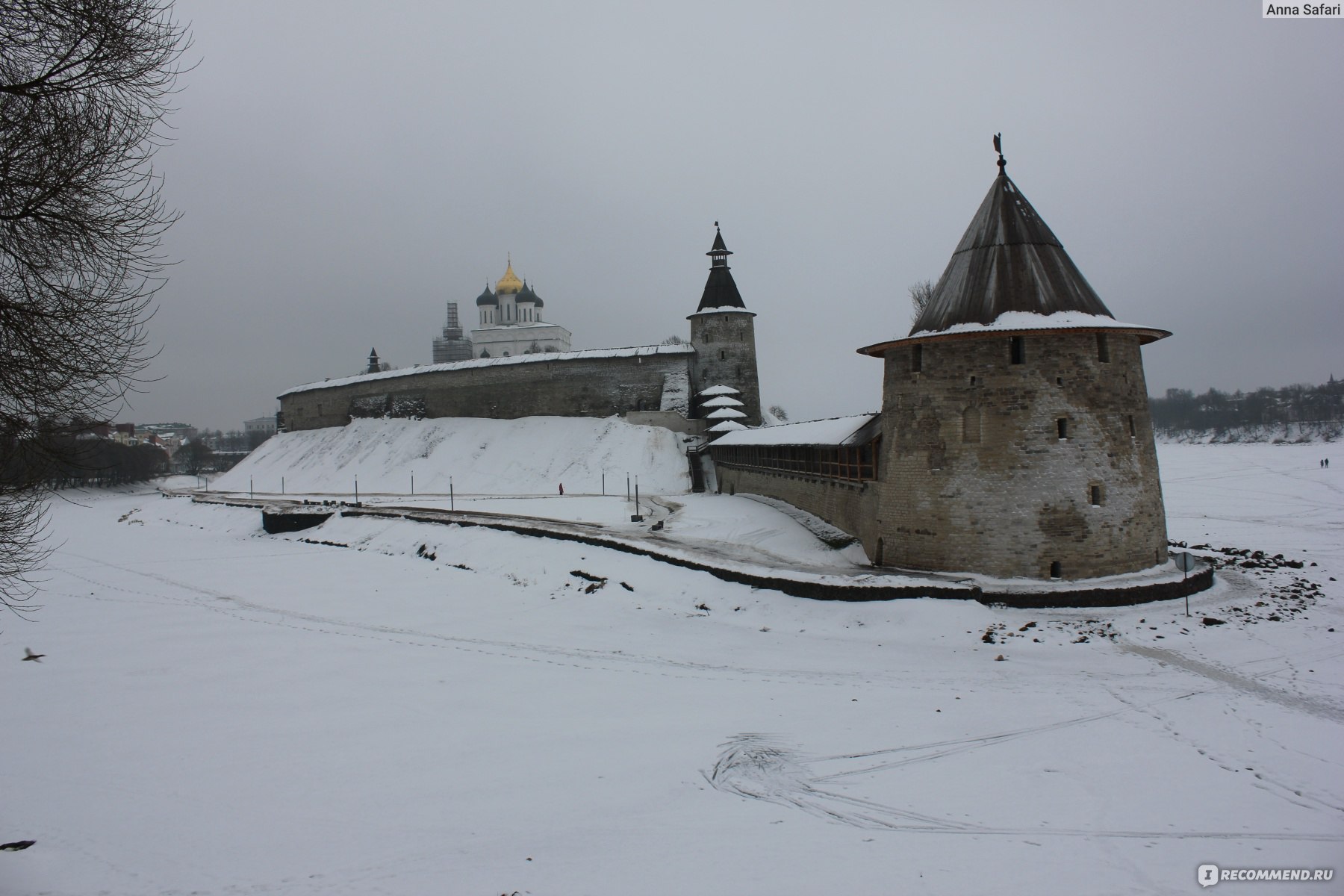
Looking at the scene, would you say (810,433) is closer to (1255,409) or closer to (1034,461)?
(1034,461)

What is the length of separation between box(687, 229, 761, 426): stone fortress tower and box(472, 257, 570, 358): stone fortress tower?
2928 cm

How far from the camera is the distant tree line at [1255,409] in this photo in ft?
260

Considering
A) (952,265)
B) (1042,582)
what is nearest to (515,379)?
(952,265)

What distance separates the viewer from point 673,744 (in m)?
8.05

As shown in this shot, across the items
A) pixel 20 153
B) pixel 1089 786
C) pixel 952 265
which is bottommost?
pixel 1089 786

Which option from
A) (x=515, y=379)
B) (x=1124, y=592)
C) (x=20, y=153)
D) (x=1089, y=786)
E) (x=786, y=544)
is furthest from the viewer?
(x=515, y=379)

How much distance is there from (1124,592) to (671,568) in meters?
7.75

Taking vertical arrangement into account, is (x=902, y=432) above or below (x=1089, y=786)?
above

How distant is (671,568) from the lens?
50.4 ft

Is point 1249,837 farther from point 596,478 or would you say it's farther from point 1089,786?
point 596,478

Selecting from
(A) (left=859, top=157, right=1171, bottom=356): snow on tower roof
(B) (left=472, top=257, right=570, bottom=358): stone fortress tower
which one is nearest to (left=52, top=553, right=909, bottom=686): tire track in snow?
(A) (left=859, top=157, right=1171, bottom=356): snow on tower roof

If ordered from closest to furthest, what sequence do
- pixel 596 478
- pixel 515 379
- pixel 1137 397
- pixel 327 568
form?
pixel 1137 397
pixel 327 568
pixel 596 478
pixel 515 379

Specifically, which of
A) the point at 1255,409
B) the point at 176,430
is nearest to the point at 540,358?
the point at 1255,409

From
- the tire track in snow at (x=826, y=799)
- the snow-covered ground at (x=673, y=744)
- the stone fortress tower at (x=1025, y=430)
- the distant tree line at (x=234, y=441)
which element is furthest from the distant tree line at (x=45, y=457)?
the distant tree line at (x=234, y=441)
